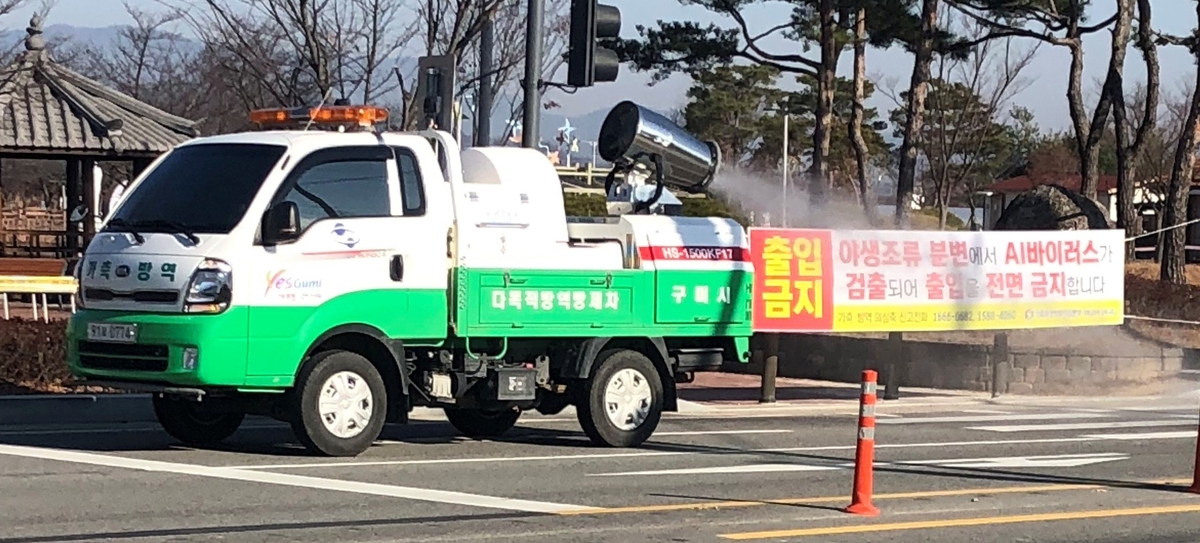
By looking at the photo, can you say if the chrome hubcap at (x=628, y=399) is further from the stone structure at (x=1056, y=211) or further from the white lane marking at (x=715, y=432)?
the stone structure at (x=1056, y=211)

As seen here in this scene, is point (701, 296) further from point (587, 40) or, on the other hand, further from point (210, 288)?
point (210, 288)

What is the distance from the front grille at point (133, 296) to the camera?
38.5ft

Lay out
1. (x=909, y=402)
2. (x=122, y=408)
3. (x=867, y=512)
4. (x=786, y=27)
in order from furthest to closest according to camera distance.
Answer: (x=786, y=27) < (x=909, y=402) < (x=122, y=408) < (x=867, y=512)

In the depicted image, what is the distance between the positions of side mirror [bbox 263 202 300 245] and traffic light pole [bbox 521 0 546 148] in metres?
4.49

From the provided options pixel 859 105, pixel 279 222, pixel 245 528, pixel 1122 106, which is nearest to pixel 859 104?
pixel 859 105

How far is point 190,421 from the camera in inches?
517

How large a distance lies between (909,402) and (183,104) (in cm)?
3589

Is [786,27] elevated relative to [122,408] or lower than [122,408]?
elevated

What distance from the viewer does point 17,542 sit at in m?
8.62

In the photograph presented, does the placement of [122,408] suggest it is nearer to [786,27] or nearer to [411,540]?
[411,540]

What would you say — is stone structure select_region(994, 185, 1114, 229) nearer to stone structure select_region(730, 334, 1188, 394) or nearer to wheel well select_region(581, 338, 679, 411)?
stone structure select_region(730, 334, 1188, 394)

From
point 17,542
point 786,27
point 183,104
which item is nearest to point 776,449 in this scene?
point 17,542

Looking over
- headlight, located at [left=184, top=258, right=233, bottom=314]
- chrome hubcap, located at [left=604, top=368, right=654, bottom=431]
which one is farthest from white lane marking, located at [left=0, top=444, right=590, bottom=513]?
chrome hubcap, located at [left=604, top=368, right=654, bottom=431]

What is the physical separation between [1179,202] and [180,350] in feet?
92.0
